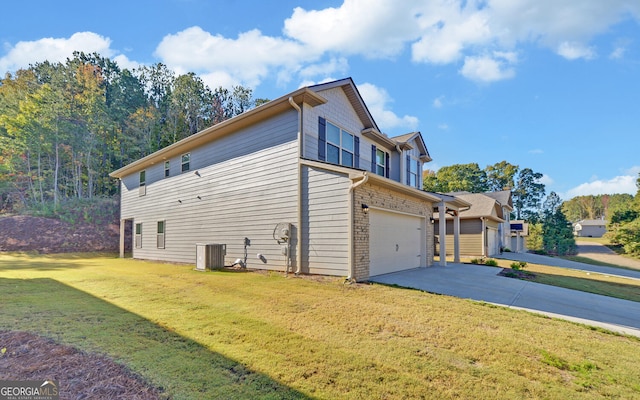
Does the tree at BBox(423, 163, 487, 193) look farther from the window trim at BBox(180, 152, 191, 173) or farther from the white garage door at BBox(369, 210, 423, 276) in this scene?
the window trim at BBox(180, 152, 191, 173)

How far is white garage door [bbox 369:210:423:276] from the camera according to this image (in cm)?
860

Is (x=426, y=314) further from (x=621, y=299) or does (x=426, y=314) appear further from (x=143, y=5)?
(x=143, y=5)

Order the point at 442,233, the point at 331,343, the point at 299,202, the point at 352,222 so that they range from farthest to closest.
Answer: the point at 442,233 → the point at 299,202 → the point at 352,222 → the point at 331,343

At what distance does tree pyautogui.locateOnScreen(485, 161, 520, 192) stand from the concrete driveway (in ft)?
155

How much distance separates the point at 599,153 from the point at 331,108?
20.8 meters

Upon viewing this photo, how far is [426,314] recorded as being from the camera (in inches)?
199

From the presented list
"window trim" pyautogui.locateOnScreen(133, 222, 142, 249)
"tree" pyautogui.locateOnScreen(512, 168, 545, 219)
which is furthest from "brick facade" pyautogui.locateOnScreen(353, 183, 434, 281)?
"tree" pyautogui.locateOnScreen(512, 168, 545, 219)

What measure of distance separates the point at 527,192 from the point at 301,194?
57.3 m

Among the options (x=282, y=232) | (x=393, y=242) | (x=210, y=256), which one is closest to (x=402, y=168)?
(x=393, y=242)

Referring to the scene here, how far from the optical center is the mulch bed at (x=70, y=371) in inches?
99.3

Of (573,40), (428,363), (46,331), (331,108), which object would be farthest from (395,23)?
(46,331)

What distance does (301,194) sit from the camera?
Result: 868 cm

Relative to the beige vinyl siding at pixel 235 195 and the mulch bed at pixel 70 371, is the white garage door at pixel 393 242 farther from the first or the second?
the mulch bed at pixel 70 371

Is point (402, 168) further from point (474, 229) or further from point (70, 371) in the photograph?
point (70, 371)
